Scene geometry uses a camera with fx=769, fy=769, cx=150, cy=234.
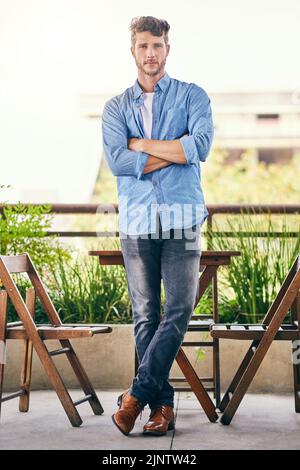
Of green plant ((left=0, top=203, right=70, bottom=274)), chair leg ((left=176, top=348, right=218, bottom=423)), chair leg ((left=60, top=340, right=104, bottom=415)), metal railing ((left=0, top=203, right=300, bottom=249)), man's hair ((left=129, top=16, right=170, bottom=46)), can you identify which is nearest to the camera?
man's hair ((left=129, top=16, right=170, bottom=46))

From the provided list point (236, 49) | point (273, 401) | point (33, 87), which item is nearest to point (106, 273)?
point (273, 401)

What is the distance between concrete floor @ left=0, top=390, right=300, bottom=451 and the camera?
2969mm

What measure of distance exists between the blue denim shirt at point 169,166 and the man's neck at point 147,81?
19mm

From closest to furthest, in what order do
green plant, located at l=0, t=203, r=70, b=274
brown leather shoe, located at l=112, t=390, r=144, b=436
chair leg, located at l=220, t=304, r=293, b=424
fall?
brown leather shoe, located at l=112, t=390, r=144, b=436 < chair leg, located at l=220, t=304, r=293, b=424 < green plant, located at l=0, t=203, r=70, b=274

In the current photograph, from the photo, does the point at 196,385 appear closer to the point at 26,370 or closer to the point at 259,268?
the point at 26,370

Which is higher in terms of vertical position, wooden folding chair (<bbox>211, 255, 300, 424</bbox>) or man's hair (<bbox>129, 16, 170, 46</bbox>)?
man's hair (<bbox>129, 16, 170, 46</bbox>)

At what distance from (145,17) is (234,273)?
1.88 m

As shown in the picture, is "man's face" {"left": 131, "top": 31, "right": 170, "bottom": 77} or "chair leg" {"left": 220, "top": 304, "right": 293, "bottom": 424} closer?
"man's face" {"left": 131, "top": 31, "right": 170, "bottom": 77}

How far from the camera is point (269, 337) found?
3344 mm

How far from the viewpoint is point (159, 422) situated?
3.13 metres

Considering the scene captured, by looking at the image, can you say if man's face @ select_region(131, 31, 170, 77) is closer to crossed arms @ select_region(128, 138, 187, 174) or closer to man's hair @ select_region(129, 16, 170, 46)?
man's hair @ select_region(129, 16, 170, 46)

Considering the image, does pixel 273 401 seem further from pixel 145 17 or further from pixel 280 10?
pixel 280 10

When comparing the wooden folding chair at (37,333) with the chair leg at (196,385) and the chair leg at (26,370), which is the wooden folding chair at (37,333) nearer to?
the chair leg at (26,370)

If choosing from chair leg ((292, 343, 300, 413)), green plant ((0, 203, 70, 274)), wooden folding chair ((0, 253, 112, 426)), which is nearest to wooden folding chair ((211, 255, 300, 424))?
chair leg ((292, 343, 300, 413))
